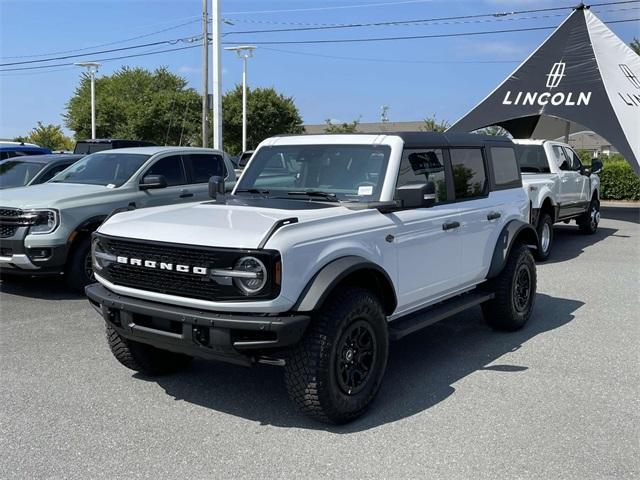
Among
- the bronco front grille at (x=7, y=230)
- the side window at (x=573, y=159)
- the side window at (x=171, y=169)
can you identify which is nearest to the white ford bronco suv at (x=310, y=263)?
the bronco front grille at (x=7, y=230)

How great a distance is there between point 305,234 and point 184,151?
6.05m

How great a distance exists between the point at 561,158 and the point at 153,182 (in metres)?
8.03

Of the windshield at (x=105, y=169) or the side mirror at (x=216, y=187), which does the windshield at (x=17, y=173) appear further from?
the side mirror at (x=216, y=187)

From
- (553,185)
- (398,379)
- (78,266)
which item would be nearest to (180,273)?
(398,379)

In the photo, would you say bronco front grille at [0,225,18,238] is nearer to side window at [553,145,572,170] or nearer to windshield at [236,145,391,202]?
windshield at [236,145,391,202]

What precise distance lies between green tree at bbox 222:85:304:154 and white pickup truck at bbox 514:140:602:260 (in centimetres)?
3924

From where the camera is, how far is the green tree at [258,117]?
2051 inches

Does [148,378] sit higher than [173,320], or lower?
lower

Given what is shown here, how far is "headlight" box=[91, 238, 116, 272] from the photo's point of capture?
4.41 metres

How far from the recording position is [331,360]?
3977mm

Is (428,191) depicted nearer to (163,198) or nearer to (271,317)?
(271,317)

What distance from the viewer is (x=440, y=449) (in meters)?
3.84

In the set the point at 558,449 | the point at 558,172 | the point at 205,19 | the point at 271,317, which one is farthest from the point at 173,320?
the point at 205,19

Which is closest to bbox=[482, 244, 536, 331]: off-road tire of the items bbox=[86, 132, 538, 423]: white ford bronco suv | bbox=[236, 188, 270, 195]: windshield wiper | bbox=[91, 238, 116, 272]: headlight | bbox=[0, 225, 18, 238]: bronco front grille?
bbox=[86, 132, 538, 423]: white ford bronco suv
